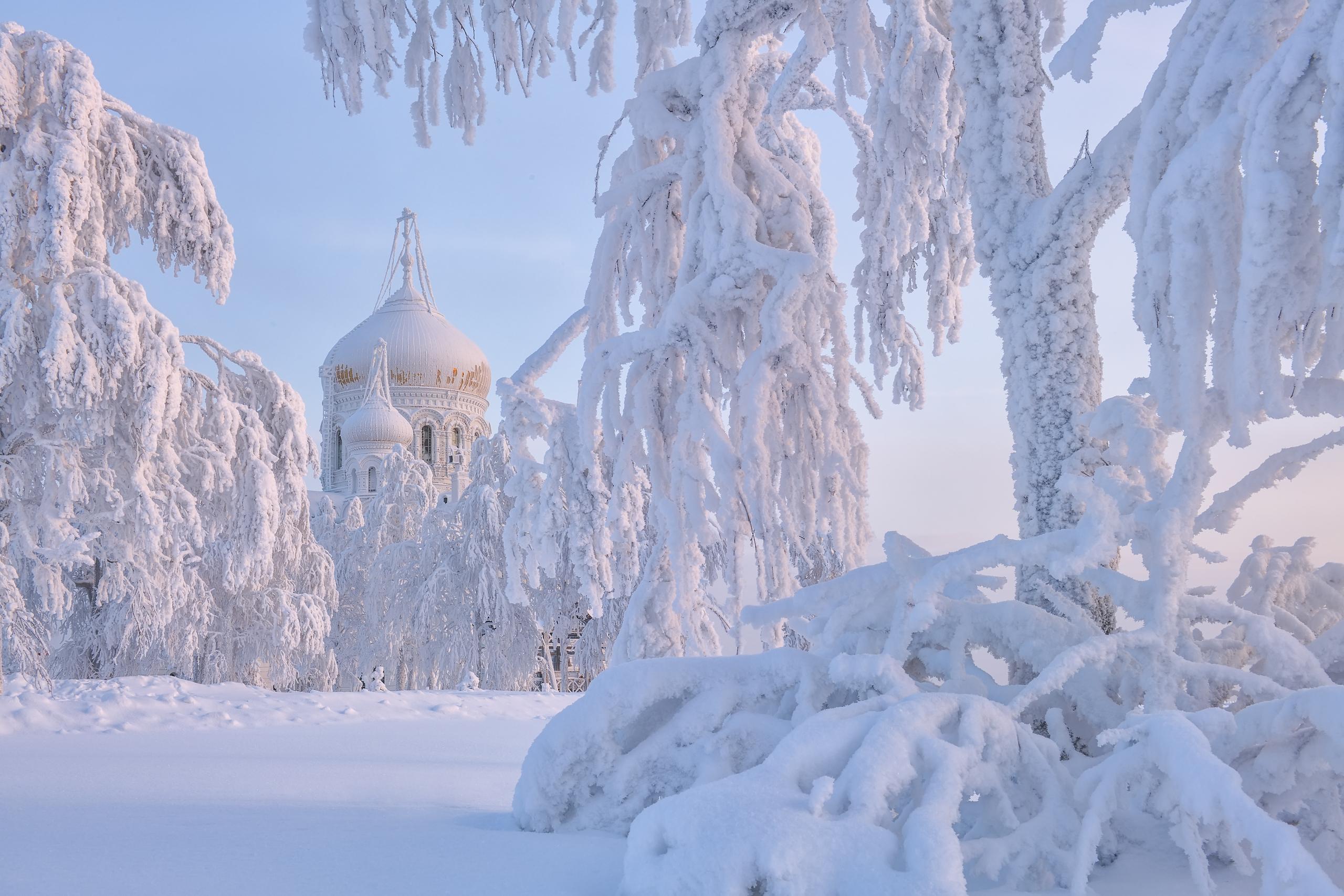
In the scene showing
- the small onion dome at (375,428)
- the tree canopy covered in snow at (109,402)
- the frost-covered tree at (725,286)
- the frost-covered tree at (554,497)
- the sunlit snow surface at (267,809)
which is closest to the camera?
the sunlit snow surface at (267,809)

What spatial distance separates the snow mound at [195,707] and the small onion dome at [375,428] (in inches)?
1352

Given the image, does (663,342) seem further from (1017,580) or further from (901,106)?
(1017,580)

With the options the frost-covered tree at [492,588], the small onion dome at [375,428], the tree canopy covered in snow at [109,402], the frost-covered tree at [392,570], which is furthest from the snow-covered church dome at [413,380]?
the tree canopy covered in snow at [109,402]

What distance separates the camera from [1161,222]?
109 inches

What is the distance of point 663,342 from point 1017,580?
1.92 metres

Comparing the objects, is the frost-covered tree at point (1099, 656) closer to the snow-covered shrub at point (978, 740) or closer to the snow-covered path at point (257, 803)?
the snow-covered shrub at point (978, 740)

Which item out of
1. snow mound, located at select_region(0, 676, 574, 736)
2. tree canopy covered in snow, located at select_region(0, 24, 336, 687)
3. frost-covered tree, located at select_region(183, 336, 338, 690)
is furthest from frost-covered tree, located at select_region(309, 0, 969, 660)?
frost-covered tree, located at select_region(183, 336, 338, 690)

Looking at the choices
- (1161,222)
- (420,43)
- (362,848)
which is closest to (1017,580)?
(1161,222)

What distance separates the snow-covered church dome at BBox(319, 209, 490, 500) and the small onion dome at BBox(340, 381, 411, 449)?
3.69ft

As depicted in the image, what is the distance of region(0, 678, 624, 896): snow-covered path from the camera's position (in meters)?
2.73

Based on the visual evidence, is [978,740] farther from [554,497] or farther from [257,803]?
[554,497]

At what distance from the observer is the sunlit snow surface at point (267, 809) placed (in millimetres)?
2689

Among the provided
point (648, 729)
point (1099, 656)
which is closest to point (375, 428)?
point (648, 729)

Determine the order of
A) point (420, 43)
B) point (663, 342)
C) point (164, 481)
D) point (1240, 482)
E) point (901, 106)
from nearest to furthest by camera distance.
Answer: point (1240, 482)
point (901, 106)
point (663, 342)
point (420, 43)
point (164, 481)
